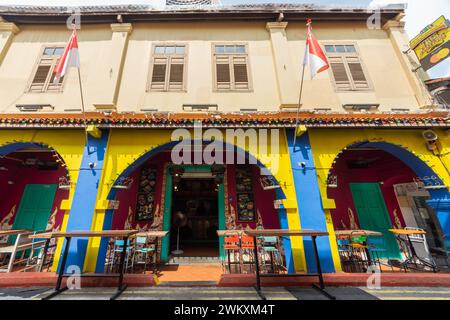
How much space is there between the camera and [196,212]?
10.4 meters

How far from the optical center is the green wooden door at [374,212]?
796 cm

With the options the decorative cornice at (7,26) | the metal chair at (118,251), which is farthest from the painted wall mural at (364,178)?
the decorative cornice at (7,26)

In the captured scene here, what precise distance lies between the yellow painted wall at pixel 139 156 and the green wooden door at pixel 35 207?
4.53 meters

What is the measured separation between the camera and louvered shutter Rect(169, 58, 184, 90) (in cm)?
788

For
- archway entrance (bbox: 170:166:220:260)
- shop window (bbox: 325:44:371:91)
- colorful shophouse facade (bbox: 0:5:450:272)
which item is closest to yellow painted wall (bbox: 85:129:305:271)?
colorful shophouse facade (bbox: 0:5:450:272)

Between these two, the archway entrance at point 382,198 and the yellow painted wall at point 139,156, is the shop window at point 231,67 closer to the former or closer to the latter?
the yellow painted wall at point 139,156

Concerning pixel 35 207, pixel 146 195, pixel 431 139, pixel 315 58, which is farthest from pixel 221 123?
pixel 35 207

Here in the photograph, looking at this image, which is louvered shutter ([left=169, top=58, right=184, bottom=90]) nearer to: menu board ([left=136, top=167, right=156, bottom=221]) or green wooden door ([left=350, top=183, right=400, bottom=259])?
menu board ([left=136, top=167, right=156, bottom=221])

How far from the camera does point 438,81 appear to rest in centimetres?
742

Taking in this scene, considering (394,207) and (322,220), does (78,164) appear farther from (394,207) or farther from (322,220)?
(394,207)

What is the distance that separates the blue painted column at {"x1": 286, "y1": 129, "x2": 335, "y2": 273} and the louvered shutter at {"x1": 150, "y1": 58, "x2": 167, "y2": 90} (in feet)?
17.9
